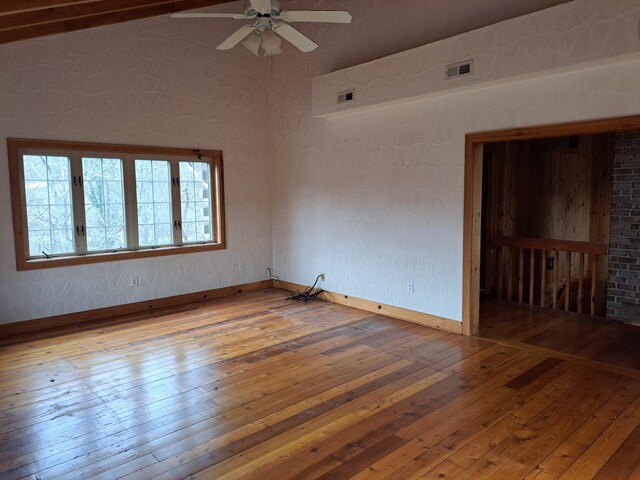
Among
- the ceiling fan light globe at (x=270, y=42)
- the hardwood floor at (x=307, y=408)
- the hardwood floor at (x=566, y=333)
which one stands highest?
the ceiling fan light globe at (x=270, y=42)

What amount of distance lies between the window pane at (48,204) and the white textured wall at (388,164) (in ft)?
9.32

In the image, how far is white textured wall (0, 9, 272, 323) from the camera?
473 cm

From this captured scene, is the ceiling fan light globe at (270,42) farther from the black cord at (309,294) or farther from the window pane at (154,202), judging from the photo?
the black cord at (309,294)

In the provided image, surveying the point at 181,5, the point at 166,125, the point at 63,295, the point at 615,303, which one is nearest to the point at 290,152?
the point at 166,125

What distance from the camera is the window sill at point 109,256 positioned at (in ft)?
16.0

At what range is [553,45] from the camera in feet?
11.6

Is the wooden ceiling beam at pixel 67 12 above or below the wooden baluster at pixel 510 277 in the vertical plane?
above

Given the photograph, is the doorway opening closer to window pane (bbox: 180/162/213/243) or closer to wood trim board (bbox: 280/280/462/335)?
wood trim board (bbox: 280/280/462/335)

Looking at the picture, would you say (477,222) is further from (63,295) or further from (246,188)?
(63,295)

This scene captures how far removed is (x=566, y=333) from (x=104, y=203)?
5.35m

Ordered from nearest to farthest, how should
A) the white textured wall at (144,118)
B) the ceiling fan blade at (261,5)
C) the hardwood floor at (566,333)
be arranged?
the ceiling fan blade at (261,5)
the hardwood floor at (566,333)
the white textured wall at (144,118)

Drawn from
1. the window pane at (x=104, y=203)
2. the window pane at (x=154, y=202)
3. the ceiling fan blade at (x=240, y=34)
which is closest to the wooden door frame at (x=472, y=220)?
the ceiling fan blade at (x=240, y=34)

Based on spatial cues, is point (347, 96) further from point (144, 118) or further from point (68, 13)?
point (68, 13)

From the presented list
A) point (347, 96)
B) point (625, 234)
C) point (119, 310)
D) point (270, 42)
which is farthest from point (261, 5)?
point (625, 234)
